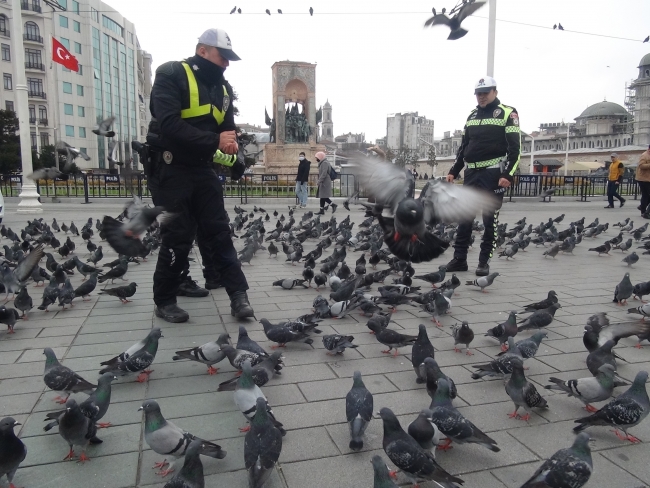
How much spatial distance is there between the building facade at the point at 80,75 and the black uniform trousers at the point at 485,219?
50.8m

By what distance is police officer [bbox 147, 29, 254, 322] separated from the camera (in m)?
4.69

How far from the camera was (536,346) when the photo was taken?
13.5ft

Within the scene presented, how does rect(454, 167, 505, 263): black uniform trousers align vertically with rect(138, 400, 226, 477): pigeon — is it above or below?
above

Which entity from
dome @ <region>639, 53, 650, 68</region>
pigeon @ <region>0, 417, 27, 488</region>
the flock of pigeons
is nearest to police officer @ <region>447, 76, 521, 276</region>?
the flock of pigeons

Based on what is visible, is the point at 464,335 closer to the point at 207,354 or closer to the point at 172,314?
the point at 207,354

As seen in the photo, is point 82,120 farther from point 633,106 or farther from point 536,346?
point 633,106

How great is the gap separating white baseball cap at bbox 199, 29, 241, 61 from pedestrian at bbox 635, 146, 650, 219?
14824 mm

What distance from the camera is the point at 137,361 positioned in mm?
3734

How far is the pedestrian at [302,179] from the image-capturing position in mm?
18938

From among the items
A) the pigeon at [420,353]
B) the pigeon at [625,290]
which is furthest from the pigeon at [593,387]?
the pigeon at [625,290]

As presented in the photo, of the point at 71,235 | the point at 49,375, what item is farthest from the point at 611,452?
the point at 71,235

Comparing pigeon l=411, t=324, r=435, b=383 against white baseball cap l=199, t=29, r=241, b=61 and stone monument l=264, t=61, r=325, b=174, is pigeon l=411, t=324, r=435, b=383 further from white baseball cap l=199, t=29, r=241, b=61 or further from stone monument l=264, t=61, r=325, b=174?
stone monument l=264, t=61, r=325, b=174

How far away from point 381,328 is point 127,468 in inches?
98.5

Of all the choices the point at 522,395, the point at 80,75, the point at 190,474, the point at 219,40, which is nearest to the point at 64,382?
the point at 190,474
